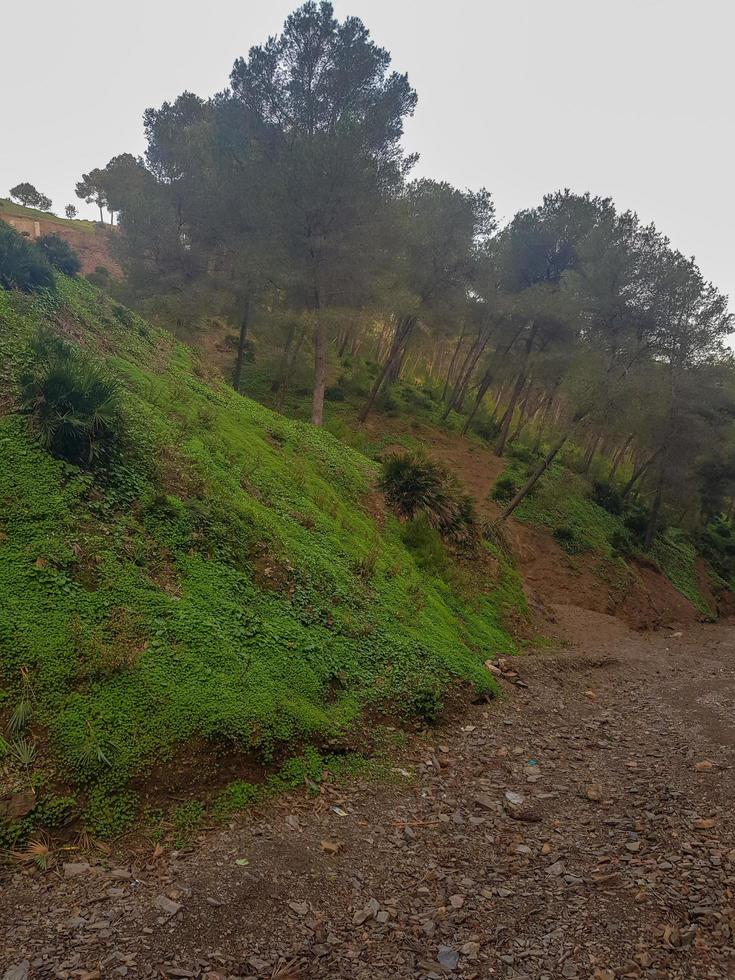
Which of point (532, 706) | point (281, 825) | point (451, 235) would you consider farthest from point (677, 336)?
point (281, 825)

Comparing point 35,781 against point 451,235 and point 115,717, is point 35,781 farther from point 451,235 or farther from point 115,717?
point 451,235

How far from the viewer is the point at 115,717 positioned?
175 inches

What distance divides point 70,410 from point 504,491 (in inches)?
730

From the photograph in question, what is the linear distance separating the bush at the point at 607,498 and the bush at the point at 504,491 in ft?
20.9

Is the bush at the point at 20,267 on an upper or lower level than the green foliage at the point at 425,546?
upper

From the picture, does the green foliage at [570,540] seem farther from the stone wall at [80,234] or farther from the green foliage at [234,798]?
the stone wall at [80,234]

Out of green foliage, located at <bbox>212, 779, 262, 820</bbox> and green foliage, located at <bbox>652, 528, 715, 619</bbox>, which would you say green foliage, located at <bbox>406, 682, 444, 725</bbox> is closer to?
green foliage, located at <bbox>212, 779, 262, 820</bbox>

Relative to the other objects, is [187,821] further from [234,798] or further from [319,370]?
[319,370]

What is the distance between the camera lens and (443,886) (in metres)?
4.15

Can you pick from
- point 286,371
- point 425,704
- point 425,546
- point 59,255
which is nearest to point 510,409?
point 286,371

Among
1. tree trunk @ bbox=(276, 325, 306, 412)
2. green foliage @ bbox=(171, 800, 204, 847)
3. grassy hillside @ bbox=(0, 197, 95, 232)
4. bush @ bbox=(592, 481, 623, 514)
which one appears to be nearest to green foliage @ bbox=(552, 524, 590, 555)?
bush @ bbox=(592, 481, 623, 514)

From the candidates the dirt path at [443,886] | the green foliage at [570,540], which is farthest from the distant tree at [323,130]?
the dirt path at [443,886]

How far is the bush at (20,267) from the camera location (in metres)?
11.9

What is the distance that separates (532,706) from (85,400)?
732cm
